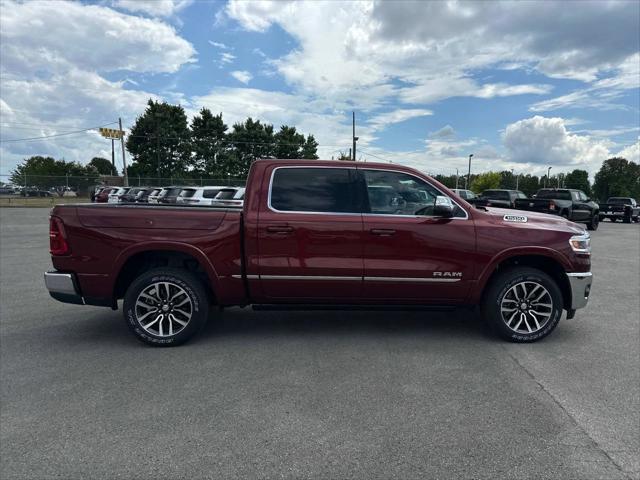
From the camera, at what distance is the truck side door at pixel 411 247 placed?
4250 millimetres

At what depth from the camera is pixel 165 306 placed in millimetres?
4262

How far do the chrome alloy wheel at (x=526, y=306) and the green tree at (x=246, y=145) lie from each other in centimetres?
5437

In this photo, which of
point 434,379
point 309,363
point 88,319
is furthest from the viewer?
point 88,319

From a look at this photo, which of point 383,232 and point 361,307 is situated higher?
point 383,232

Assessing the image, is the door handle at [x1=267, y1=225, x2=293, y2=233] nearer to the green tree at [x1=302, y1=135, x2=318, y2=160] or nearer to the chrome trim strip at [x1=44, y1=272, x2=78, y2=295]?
the chrome trim strip at [x1=44, y1=272, x2=78, y2=295]

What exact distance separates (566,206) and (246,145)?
4673cm

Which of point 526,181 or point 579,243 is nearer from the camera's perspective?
point 579,243

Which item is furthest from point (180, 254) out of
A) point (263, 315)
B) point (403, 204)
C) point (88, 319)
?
point (403, 204)

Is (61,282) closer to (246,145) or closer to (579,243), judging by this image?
(579,243)

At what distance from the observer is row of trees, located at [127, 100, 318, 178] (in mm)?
55031

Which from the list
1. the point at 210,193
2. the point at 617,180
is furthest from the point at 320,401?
the point at 617,180

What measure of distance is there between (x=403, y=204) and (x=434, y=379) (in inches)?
69.6

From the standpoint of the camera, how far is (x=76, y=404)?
3.12m

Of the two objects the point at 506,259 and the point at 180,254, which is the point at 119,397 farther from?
the point at 506,259
